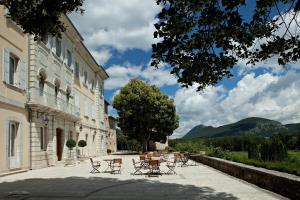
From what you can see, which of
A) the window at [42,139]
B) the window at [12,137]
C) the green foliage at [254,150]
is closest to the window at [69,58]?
the window at [42,139]

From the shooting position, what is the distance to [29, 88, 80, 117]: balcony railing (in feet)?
69.7

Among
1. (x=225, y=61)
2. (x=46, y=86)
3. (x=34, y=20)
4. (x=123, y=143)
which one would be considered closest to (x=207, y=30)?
(x=225, y=61)

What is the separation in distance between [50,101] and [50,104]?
173 millimetres

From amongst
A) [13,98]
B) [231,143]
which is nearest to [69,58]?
[13,98]

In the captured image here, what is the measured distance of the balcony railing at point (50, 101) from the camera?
21.3 m

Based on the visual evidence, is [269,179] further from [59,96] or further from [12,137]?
[59,96]

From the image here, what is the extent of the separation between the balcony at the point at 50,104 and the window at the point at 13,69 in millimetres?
1616

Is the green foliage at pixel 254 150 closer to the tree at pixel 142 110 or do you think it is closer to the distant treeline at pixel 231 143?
the distant treeline at pixel 231 143

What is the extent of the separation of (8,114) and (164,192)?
31.9ft

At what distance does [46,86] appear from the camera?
23.9 m

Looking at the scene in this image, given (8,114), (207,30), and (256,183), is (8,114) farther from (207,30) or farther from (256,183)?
(207,30)

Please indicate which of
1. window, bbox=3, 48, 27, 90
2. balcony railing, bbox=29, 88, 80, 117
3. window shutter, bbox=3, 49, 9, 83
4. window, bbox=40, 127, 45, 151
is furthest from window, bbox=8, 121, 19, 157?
window, bbox=40, 127, 45, 151

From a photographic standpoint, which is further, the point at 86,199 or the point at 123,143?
the point at 123,143

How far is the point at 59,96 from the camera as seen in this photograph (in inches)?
1062
